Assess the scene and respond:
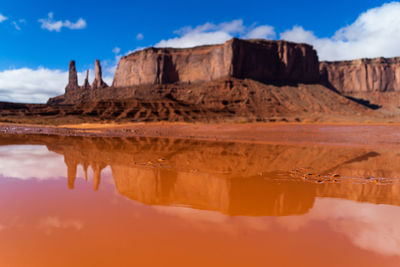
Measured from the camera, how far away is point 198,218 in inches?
162

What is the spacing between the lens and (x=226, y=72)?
7988 centimetres

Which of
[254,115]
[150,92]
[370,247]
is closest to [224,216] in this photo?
[370,247]

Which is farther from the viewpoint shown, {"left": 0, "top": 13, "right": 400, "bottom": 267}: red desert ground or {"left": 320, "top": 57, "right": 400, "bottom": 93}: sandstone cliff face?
{"left": 320, "top": 57, "right": 400, "bottom": 93}: sandstone cliff face

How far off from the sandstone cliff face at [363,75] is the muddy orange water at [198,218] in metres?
108

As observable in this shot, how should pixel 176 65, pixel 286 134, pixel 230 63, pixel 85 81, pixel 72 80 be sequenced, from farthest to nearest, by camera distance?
pixel 72 80 < pixel 85 81 < pixel 176 65 < pixel 230 63 < pixel 286 134

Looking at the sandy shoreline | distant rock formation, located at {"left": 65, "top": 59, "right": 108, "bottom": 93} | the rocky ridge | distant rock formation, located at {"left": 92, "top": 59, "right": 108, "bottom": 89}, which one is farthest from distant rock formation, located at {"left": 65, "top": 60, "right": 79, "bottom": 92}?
the sandy shoreline

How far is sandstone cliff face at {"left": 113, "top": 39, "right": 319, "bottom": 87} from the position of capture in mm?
80500

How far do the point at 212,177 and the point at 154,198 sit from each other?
7.40 ft

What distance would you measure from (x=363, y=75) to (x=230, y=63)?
68.3m

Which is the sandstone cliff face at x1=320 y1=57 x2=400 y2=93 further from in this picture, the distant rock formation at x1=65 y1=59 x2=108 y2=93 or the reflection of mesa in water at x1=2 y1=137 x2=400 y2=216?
the reflection of mesa in water at x1=2 y1=137 x2=400 y2=216

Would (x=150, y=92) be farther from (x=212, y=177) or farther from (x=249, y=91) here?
(x=212, y=177)

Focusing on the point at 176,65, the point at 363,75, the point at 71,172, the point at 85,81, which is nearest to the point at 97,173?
the point at 71,172

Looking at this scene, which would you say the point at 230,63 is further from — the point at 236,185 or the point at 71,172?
the point at 236,185

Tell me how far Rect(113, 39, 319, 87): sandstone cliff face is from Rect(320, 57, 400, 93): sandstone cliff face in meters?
19.9
